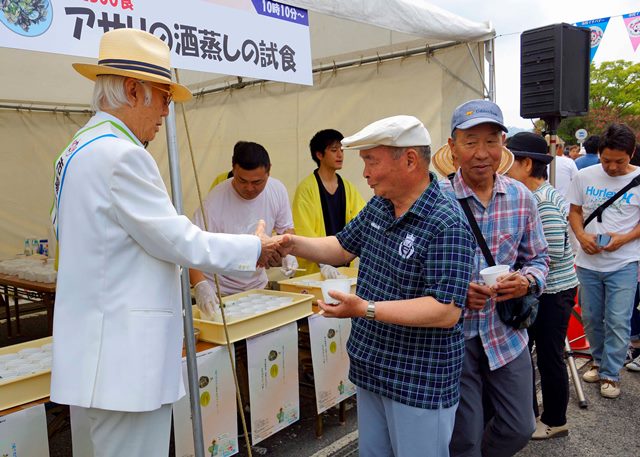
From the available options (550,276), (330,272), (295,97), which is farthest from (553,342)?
(295,97)

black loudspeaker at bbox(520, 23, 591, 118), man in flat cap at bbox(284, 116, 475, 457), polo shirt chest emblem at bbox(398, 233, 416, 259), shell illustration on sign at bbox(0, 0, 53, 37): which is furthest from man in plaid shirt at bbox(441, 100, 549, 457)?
black loudspeaker at bbox(520, 23, 591, 118)

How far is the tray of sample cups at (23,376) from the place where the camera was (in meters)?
1.78

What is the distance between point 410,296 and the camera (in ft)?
5.54

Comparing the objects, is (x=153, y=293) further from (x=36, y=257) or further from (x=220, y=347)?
(x=36, y=257)

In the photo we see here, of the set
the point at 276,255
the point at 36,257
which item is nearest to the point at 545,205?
the point at 276,255

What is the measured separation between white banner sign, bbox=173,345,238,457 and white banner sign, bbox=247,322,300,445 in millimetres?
126

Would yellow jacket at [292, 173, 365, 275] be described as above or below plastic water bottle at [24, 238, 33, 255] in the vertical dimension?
above

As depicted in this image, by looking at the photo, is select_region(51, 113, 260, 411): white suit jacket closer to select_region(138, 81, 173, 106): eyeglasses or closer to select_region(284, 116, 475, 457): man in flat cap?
select_region(138, 81, 173, 106): eyeglasses

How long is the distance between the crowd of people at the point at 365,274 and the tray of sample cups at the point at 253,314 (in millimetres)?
642

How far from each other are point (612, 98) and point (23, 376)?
41848 mm

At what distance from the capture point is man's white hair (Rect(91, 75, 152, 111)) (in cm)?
154

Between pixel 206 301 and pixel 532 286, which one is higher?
pixel 532 286

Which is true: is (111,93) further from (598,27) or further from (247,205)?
(598,27)

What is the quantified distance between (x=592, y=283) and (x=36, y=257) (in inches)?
220
